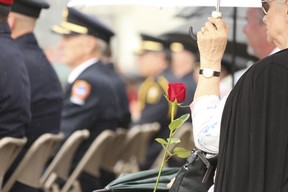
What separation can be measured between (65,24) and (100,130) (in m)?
1.04

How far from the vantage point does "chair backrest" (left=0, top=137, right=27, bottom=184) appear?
562 centimetres

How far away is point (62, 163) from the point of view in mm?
7559

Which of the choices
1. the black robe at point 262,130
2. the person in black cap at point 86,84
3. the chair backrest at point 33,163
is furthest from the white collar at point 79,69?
the black robe at point 262,130

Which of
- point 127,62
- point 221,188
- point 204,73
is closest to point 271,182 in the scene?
point 221,188

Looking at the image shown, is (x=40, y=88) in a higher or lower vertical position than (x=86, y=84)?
higher

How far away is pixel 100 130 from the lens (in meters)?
8.92

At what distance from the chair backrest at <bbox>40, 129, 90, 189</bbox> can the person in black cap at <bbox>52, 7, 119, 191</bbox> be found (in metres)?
0.72

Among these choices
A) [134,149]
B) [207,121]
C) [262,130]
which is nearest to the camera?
[262,130]

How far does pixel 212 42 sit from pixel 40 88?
289 centimetres

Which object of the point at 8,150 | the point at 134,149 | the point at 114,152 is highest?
the point at 8,150

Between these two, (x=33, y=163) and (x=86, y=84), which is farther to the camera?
(x=86, y=84)

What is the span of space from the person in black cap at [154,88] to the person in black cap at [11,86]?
12.7ft

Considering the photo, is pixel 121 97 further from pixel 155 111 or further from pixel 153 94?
pixel 153 94

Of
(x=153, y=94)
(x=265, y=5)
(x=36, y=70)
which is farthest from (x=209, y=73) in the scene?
(x=153, y=94)
